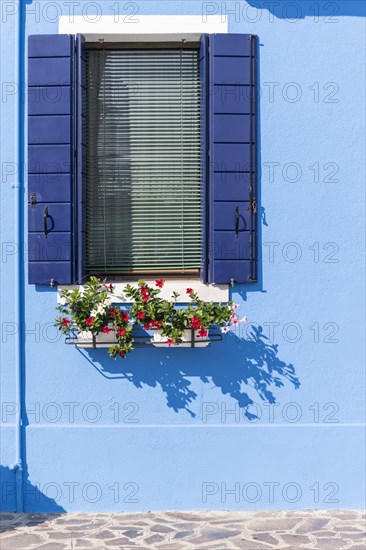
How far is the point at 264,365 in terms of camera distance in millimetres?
5648

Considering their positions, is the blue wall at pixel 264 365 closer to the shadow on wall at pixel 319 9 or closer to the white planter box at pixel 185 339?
the shadow on wall at pixel 319 9

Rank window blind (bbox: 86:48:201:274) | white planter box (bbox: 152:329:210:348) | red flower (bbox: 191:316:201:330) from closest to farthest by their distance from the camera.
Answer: red flower (bbox: 191:316:201:330)
white planter box (bbox: 152:329:210:348)
window blind (bbox: 86:48:201:274)

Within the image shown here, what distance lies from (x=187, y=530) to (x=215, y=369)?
44.3 inches

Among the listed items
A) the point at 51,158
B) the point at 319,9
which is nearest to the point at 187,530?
the point at 51,158

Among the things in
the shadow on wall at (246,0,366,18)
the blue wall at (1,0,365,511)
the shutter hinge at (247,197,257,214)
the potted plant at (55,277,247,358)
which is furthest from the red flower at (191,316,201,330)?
the shadow on wall at (246,0,366,18)

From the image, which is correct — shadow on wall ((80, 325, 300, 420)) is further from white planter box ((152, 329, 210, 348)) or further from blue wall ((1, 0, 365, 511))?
white planter box ((152, 329, 210, 348))

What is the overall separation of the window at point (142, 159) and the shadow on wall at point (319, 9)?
37 cm

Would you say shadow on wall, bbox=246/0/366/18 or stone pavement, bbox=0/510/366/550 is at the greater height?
shadow on wall, bbox=246/0/366/18

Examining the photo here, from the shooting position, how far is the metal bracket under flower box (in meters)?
5.44

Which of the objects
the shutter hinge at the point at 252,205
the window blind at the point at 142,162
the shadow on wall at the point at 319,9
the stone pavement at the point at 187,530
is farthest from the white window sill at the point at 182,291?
the shadow on wall at the point at 319,9

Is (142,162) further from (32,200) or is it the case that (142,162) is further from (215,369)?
(215,369)

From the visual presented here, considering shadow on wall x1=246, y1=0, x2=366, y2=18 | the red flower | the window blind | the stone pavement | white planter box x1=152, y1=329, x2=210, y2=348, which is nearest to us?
the stone pavement

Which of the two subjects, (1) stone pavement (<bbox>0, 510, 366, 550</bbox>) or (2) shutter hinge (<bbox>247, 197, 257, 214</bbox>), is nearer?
(1) stone pavement (<bbox>0, 510, 366, 550</bbox>)

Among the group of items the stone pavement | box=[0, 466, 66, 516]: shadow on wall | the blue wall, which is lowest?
the stone pavement
